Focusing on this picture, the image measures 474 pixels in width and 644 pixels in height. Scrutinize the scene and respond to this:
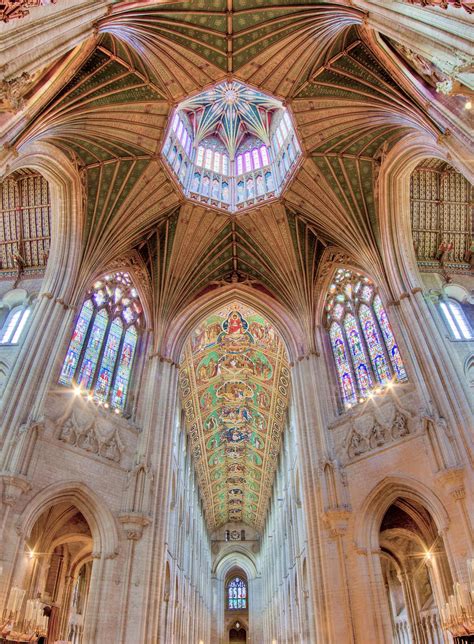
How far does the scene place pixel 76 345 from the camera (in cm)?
1703

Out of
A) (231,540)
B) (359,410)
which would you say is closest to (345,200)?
(359,410)

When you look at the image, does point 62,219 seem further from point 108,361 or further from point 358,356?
point 358,356

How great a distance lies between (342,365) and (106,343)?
31.7 ft

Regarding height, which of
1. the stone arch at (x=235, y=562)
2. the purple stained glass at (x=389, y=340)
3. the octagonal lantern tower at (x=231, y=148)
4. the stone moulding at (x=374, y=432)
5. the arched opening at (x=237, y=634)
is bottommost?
the stone moulding at (x=374, y=432)

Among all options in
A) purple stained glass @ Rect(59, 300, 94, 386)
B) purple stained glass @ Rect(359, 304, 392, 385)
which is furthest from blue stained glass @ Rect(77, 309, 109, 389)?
purple stained glass @ Rect(359, 304, 392, 385)

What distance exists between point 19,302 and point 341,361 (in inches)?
514

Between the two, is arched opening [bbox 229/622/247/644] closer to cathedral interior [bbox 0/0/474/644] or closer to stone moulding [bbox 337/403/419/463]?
cathedral interior [bbox 0/0/474/644]

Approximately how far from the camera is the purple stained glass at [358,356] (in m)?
17.1

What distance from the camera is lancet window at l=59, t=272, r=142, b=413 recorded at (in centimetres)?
1664

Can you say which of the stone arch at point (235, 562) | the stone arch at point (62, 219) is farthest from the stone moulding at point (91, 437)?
the stone arch at point (235, 562)

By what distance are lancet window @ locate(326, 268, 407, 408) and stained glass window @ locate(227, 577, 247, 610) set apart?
41162 mm

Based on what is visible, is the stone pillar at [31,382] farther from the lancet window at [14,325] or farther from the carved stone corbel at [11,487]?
the lancet window at [14,325]

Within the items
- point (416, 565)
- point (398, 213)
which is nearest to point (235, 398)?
point (416, 565)

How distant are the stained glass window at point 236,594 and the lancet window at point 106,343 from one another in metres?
41.0
